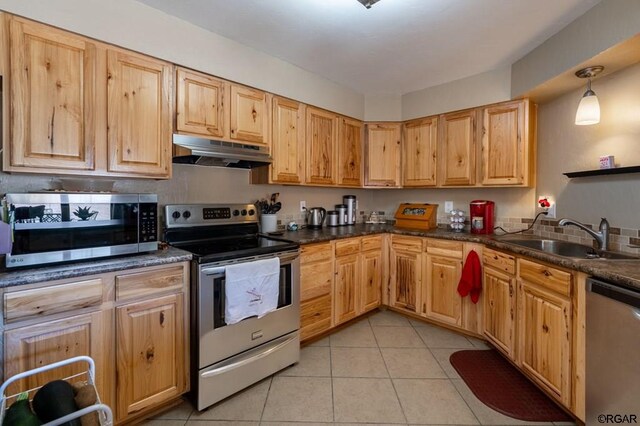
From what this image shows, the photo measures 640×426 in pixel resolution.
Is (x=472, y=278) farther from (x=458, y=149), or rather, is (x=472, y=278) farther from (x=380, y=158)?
(x=380, y=158)

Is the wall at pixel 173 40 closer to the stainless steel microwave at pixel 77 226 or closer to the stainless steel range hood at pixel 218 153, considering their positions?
the stainless steel range hood at pixel 218 153

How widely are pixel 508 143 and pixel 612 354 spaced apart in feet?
6.05

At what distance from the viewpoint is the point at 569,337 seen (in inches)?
65.5

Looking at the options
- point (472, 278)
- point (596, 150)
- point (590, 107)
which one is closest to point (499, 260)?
point (472, 278)

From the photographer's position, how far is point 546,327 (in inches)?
72.2

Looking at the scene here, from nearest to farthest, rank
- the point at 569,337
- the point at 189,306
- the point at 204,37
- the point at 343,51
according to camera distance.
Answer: the point at 569,337 → the point at 189,306 → the point at 204,37 → the point at 343,51

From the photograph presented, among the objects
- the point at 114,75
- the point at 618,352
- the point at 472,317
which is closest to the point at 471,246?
the point at 472,317

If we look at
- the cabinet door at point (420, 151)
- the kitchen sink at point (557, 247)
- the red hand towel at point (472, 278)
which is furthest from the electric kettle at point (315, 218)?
the kitchen sink at point (557, 247)

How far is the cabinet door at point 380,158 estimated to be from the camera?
3441 millimetres

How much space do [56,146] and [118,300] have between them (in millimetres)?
884

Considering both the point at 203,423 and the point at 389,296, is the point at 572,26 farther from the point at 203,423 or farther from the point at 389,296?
the point at 203,423

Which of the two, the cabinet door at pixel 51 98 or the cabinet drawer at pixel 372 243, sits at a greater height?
the cabinet door at pixel 51 98

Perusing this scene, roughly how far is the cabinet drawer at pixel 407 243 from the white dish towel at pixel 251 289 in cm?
148

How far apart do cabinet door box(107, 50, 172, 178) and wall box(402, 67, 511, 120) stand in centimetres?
249
